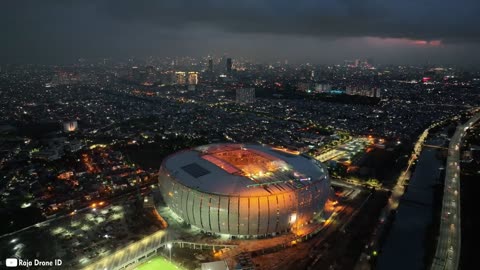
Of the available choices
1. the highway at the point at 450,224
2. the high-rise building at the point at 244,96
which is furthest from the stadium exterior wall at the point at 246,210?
the high-rise building at the point at 244,96

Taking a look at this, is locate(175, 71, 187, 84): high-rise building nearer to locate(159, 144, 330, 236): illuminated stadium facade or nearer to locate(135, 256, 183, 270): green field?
locate(159, 144, 330, 236): illuminated stadium facade

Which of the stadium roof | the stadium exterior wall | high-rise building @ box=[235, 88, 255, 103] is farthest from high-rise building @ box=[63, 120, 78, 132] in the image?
high-rise building @ box=[235, 88, 255, 103]

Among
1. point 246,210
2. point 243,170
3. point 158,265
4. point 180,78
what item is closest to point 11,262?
point 158,265

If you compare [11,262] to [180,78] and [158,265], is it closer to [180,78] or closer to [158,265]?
[158,265]

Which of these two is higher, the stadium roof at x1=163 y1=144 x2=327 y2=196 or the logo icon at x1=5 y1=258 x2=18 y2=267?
the stadium roof at x1=163 y1=144 x2=327 y2=196

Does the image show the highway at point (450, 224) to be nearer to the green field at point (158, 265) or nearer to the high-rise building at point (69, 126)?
the green field at point (158, 265)

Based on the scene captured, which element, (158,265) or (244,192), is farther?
(244,192)

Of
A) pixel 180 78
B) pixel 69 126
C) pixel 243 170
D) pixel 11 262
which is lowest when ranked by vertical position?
pixel 11 262
